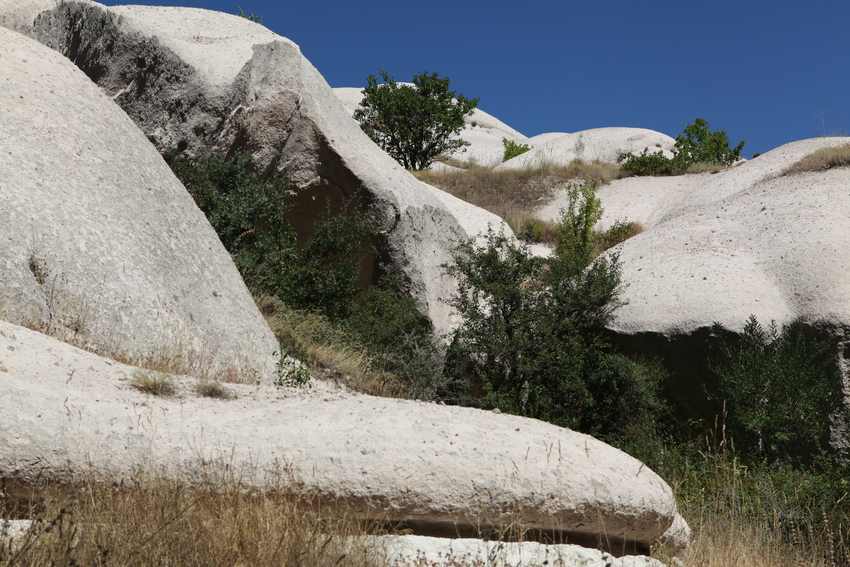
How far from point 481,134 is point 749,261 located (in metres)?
44.7

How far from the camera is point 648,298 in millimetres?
12797

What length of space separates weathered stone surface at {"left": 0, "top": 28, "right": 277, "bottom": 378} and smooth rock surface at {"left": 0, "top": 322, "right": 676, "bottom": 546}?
223 cm

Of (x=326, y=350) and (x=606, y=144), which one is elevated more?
(x=606, y=144)

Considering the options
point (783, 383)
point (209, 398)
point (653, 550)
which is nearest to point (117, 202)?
point (209, 398)

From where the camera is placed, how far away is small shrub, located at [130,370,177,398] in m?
6.08

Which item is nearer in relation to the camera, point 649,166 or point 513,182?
point 513,182

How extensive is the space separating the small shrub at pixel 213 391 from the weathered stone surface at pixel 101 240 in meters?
1.94

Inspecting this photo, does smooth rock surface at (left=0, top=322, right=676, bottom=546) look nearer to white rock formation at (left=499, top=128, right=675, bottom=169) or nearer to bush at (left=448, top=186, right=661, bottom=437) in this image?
bush at (left=448, top=186, right=661, bottom=437)

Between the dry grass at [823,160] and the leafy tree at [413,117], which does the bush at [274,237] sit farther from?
the leafy tree at [413,117]

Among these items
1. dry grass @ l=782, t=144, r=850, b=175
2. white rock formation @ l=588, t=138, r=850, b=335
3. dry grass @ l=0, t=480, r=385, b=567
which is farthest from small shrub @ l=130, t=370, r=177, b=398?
dry grass @ l=782, t=144, r=850, b=175

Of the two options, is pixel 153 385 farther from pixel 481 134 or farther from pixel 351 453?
pixel 481 134

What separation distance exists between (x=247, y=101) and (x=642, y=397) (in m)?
7.20

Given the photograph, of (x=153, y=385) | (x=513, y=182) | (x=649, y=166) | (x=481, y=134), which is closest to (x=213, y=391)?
(x=153, y=385)

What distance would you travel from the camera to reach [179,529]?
4348mm
